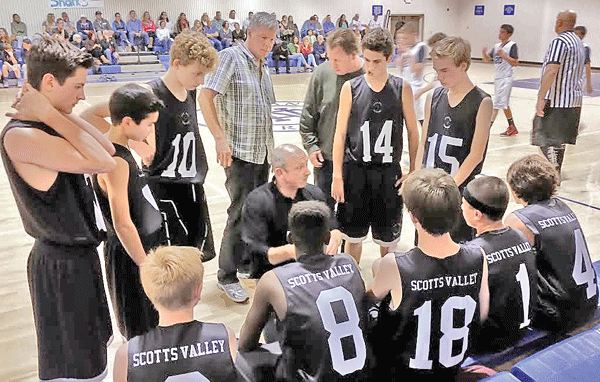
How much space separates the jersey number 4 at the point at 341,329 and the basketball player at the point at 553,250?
3.21 feet

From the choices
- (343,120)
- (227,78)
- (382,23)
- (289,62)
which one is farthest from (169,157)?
(382,23)

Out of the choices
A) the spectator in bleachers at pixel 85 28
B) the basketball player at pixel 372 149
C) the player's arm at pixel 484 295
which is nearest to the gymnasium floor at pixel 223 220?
the basketball player at pixel 372 149

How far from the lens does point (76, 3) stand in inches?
720

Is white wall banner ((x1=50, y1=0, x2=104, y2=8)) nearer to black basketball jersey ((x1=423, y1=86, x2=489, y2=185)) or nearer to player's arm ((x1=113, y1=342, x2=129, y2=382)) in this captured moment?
black basketball jersey ((x1=423, y1=86, x2=489, y2=185))

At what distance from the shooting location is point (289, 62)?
18047 mm

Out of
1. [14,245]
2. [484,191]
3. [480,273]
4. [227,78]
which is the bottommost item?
[14,245]

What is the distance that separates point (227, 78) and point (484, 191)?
5.75 ft

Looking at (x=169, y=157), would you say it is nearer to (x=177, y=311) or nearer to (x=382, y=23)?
(x=177, y=311)

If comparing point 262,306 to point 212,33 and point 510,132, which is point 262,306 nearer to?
point 510,132

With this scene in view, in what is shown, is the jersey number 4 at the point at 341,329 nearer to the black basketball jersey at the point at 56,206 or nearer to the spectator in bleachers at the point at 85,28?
the black basketball jersey at the point at 56,206

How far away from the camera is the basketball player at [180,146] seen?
284 centimetres

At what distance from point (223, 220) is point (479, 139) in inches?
106

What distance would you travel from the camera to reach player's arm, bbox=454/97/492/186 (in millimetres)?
2994

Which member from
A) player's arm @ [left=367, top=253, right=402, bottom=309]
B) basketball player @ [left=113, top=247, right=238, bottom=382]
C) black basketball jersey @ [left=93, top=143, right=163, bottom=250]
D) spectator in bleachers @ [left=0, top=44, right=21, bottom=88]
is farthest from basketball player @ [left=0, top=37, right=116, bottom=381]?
spectator in bleachers @ [left=0, top=44, right=21, bottom=88]
